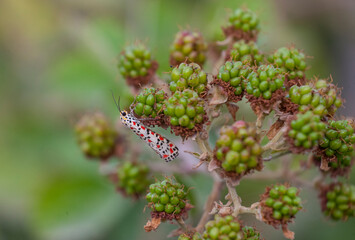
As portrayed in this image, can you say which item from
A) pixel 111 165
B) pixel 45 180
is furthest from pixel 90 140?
pixel 45 180

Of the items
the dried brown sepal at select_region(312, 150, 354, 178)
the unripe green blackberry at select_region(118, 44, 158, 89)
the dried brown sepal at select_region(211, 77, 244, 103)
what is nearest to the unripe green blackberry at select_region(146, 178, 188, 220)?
the dried brown sepal at select_region(211, 77, 244, 103)

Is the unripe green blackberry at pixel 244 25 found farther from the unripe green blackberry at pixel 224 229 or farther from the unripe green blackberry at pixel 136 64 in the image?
the unripe green blackberry at pixel 224 229

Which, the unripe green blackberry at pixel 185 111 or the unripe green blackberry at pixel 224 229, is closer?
the unripe green blackberry at pixel 224 229

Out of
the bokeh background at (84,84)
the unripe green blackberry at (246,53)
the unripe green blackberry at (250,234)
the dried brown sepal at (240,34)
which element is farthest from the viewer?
the bokeh background at (84,84)

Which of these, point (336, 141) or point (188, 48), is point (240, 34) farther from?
point (336, 141)

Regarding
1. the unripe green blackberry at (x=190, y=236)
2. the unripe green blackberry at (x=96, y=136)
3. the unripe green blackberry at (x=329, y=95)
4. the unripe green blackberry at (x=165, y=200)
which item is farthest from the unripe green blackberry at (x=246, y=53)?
the unripe green blackberry at (x=96, y=136)

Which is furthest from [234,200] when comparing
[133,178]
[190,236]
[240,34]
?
[240,34]
